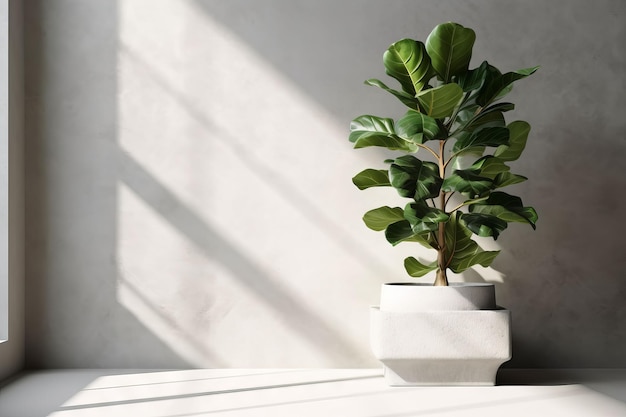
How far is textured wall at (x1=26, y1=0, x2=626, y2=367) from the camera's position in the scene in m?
2.79

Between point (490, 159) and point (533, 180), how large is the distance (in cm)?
52

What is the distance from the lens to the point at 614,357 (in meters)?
2.77

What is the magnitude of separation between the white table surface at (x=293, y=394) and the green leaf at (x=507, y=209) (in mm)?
571

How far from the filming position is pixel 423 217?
92.0 inches

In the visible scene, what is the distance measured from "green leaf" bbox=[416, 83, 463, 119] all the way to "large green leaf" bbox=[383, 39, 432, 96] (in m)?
0.08

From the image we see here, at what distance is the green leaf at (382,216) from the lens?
98.4 inches

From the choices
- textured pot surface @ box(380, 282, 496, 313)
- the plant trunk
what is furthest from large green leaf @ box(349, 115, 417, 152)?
textured pot surface @ box(380, 282, 496, 313)

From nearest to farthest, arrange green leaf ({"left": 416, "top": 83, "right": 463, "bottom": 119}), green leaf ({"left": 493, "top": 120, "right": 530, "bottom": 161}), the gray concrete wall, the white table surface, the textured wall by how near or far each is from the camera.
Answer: the white table surface < green leaf ({"left": 416, "top": 83, "right": 463, "bottom": 119}) < green leaf ({"left": 493, "top": 120, "right": 530, "bottom": 161}) < the gray concrete wall < the textured wall

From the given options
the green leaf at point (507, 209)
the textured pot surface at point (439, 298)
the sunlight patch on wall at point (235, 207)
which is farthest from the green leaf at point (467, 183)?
the sunlight patch on wall at point (235, 207)

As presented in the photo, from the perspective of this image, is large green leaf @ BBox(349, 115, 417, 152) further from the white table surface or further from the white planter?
Answer: the white table surface

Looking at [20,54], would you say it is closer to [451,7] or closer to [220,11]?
[220,11]

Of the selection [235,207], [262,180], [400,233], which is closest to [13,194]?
[235,207]

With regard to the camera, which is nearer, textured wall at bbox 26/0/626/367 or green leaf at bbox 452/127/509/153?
green leaf at bbox 452/127/509/153

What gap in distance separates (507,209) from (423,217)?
0.31 m
